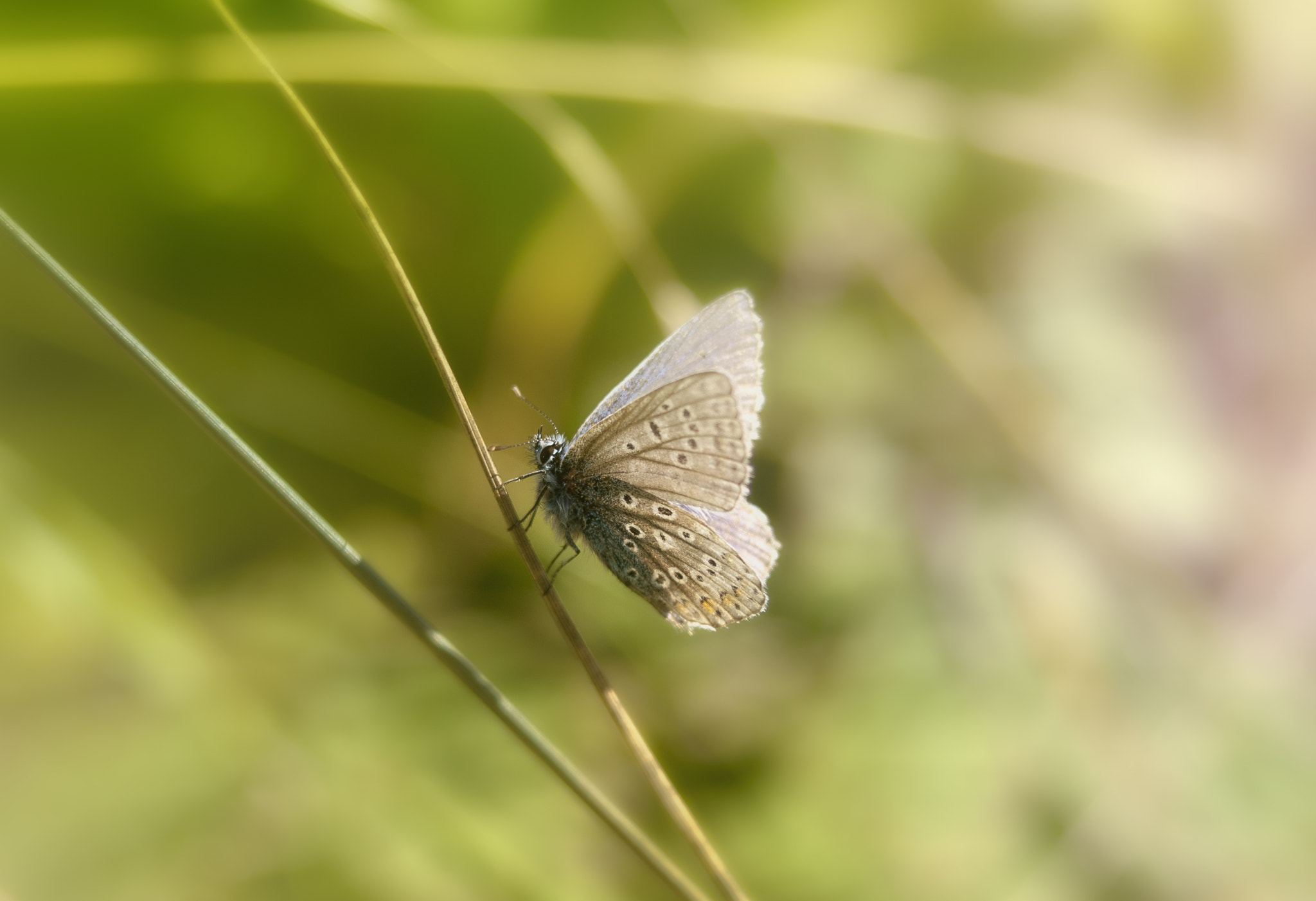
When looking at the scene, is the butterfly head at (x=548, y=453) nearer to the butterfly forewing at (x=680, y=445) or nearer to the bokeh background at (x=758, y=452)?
the butterfly forewing at (x=680, y=445)

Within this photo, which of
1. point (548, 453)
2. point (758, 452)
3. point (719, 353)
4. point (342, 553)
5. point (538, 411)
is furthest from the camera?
point (758, 452)

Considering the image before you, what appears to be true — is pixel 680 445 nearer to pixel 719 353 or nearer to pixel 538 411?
pixel 719 353

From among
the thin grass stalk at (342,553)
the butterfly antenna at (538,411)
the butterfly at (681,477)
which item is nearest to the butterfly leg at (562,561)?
the butterfly at (681,477)

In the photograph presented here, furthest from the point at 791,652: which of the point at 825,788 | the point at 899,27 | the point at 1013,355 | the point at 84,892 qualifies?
the point at 899,27

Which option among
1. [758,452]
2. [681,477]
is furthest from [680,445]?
[758,452]

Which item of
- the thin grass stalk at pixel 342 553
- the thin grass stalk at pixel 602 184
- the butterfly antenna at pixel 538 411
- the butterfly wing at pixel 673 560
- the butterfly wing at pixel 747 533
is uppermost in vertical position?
the thin grass stalk at pixel 602 184

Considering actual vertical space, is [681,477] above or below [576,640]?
above
